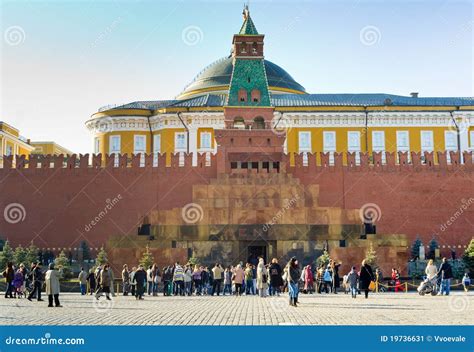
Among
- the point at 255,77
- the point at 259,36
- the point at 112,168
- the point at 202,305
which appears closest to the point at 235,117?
the point at 255,77

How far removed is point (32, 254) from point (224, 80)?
76.5ft

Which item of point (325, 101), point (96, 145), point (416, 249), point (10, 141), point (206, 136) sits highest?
point (325, 101)

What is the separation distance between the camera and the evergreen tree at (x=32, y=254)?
28.7 metres

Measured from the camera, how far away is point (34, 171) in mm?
33125

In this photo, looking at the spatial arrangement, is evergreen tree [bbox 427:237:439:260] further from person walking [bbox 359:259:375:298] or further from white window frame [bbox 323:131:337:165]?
person walking [bbox 359:259:375:298]

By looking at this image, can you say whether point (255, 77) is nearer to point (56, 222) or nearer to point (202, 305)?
point (56, 222)

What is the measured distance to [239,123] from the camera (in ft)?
110

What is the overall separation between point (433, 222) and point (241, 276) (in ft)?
48.4

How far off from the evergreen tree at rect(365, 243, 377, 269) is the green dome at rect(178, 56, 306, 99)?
23.0 m

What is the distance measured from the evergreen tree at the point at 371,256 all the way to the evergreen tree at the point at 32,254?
13.7 meters

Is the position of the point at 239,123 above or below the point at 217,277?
above

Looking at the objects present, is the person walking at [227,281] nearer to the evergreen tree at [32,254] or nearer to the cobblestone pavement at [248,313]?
the cobblestone pavement at [248,313]

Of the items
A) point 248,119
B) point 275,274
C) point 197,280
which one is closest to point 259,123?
point 248,119

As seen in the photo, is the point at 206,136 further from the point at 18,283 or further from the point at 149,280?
the point at 18,283
